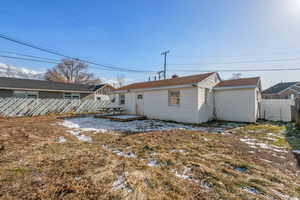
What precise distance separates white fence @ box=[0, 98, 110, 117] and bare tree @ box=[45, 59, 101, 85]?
20.4m

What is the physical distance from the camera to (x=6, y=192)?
1928 mm

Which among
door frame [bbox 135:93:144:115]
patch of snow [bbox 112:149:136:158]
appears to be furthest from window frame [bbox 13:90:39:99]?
patch of snow [bbox 112:149:136:158]

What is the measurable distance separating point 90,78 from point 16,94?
20319 millimetres

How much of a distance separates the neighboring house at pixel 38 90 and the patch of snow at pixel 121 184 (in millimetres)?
17378

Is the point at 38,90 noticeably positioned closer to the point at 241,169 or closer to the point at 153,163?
the point at 153,163

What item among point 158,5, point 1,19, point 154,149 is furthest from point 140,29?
point 154,149

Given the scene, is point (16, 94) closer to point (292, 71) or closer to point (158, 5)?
point (158, 5)

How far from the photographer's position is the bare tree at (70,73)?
Result: 29.5 metres

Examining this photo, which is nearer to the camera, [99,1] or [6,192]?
[6,192]

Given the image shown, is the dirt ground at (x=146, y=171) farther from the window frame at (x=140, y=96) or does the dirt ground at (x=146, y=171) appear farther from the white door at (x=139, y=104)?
the window frame at (x=140, y=96)

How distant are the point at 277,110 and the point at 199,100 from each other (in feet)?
21.1

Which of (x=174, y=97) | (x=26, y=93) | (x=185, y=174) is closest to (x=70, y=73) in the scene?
(x=26, y=93)

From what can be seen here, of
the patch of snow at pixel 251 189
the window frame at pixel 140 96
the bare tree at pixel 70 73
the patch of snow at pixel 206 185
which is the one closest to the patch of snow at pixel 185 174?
the patch of snow at pixel 206 185

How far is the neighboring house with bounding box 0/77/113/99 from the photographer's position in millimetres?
13398
